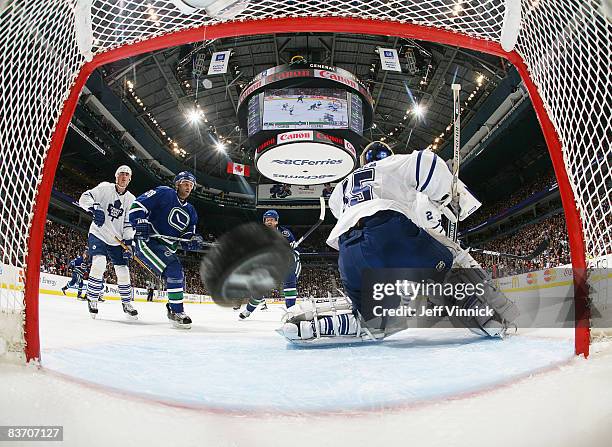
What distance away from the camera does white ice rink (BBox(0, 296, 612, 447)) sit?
55cm

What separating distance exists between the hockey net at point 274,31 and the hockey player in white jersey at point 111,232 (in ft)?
8.16

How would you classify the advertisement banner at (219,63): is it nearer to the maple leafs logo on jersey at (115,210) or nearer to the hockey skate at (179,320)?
the maple leafs logo on jersey at (115,210)

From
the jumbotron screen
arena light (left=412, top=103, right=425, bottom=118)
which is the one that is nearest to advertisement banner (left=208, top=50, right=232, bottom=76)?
the jumbotron screen

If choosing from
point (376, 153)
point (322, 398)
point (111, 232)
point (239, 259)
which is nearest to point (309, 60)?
point (111, 232)

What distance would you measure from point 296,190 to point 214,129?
5.67m

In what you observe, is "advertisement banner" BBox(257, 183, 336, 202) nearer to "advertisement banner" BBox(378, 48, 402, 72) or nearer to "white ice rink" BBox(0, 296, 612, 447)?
"advertisement banner" BBox(378, 48, 402, 72)

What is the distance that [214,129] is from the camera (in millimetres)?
16078

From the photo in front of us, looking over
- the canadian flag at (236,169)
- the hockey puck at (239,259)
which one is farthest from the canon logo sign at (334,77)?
the hockey puck at (239,259)

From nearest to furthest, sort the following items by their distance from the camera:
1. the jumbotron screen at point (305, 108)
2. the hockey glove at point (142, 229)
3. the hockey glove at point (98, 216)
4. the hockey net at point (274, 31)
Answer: the hockey net at point (274, 31), the hockey glove at point (142, 229), the hockey glove at point (98, 216), the jumbotron screen at point (305, 108)

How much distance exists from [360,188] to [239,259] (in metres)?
0.84

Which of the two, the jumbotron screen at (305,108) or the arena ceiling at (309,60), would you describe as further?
the arena ceiling at (309,60)

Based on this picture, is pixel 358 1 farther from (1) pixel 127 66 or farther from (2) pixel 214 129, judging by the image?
(2) pixel 214 129

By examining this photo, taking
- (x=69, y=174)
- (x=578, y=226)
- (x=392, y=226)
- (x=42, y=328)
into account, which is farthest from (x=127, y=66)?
(x=578, y=226)

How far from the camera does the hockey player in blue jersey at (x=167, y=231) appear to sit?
3127 mm
